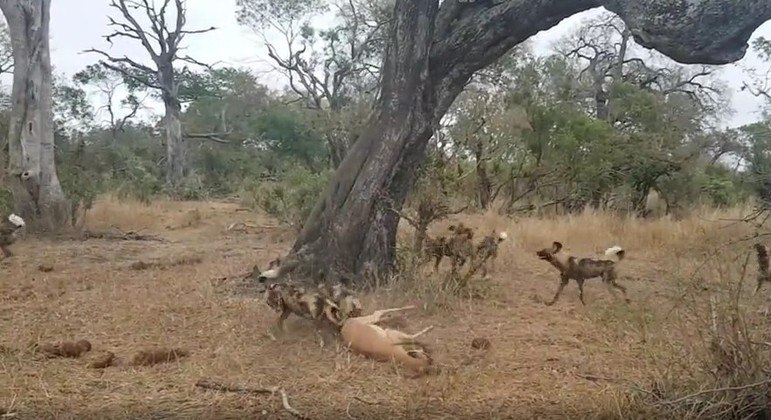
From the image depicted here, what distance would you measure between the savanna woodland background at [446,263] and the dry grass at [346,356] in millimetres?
18

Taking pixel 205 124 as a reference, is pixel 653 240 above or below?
below

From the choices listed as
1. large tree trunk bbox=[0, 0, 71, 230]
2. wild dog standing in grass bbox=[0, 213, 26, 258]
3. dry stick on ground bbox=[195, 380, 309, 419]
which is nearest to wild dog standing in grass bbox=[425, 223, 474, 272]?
dry stick on ground bbox=[195, 380, 309, 419]

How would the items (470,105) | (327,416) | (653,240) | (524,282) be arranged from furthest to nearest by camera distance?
1. (470,105)
2. (653,240)
3. (524,282)
4. (327,416)

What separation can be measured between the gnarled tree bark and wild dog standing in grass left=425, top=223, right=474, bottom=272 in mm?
306

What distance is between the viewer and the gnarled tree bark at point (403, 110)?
4871 mm

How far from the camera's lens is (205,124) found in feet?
85.3

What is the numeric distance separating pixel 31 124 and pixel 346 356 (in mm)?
6783

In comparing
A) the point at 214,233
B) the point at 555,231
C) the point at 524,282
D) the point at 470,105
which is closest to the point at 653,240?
the point at 555,231

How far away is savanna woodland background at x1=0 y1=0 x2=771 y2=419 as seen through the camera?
2.69 metres

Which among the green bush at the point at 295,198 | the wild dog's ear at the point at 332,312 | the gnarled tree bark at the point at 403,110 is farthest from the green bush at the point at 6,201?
the wild dog's ear at the point at 332,312

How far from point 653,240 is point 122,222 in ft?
22.2

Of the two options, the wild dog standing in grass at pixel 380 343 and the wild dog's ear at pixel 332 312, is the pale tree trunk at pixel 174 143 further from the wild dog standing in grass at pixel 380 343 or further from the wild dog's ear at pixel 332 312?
the wild dog standing in grass at pixel 380 343

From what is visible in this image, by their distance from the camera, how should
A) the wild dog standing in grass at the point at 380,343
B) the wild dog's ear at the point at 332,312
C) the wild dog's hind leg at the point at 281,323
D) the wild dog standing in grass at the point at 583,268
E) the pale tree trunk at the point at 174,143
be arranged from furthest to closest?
the pale tree trunk at the point at 174,143, the wild dog standing in grass at the point at 583,268, the wild dog's hind leg at the point at 281,323, the wild dog's ear at the point at 332,312, the wild dog standing in grass at the point at 380,343

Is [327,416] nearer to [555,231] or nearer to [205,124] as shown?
[555,231]
